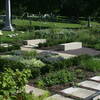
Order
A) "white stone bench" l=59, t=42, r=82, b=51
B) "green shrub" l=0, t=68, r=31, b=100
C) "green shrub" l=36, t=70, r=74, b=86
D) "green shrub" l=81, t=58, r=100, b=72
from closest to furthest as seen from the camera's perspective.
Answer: "green shrub" l=0, t=68, r=31, b=100
"green shrub" l=36, t=70, r=74, b=86
"green shrub" l=81, t=58, r=100, b=72
"white stone bench" l=59, t=42, r=82, b=51

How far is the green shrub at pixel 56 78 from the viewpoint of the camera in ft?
22.3

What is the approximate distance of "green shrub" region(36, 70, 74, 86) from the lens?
22.3 ft

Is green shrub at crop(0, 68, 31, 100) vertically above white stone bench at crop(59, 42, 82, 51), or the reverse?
green shrub at crop(0, 68, 31, 100)

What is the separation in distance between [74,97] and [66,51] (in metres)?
7.22

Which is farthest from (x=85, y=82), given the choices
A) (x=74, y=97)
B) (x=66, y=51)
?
(x=66, y=51)

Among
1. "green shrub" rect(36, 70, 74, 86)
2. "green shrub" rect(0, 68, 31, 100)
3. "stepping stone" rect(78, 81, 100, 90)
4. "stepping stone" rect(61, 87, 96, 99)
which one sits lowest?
"stepping stone" rect(61, 87, 96, 99)

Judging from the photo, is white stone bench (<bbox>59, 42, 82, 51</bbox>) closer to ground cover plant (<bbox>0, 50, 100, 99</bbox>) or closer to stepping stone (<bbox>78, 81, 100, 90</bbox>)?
ground cover plant (<bbox>0, 50, 100, 99</bbox>)

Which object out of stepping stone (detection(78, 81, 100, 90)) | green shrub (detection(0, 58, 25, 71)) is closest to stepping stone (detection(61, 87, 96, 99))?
stepping stone (detection(78, 81, 100, 90))

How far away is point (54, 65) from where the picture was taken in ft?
27.0

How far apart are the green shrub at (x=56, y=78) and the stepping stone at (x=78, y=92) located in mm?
614

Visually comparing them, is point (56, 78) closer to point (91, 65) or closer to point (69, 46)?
point (91, 65)

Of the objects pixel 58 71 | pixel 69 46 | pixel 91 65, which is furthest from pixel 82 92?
pixel 69 46

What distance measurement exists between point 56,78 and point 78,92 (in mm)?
1126

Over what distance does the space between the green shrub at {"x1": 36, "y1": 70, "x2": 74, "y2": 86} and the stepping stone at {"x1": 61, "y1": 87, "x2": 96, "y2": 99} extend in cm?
61
